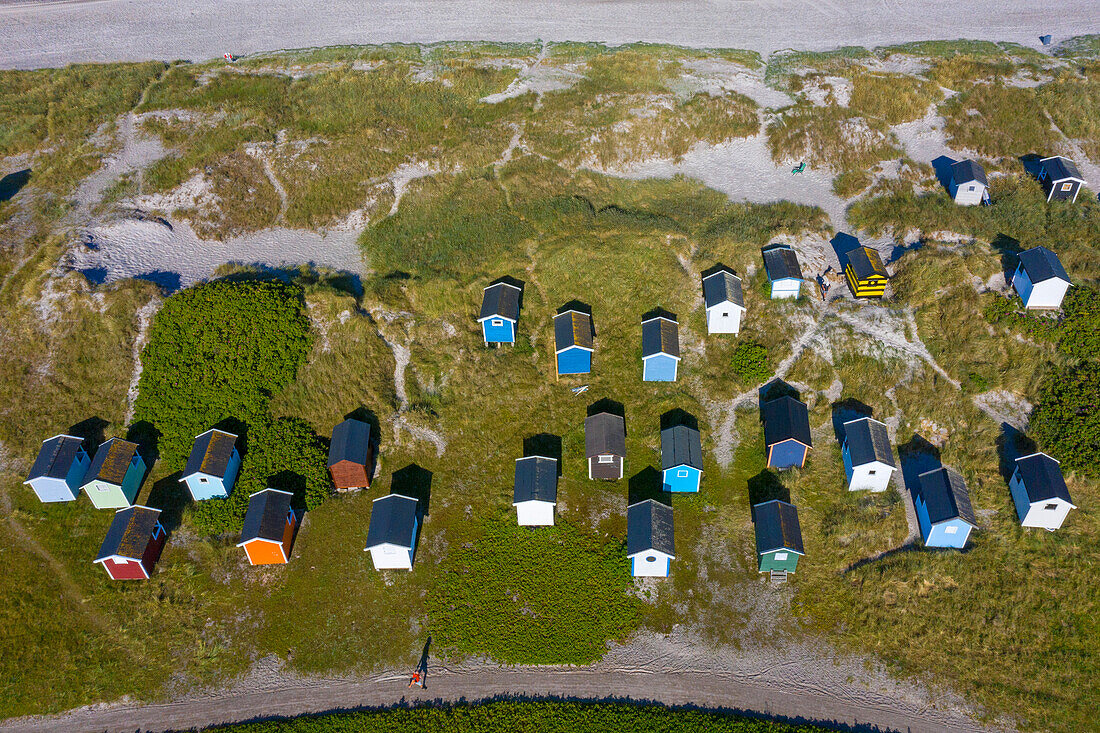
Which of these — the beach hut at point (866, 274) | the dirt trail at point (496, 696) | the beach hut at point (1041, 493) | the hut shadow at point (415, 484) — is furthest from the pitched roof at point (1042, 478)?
the hut shadow at point (415, 484)

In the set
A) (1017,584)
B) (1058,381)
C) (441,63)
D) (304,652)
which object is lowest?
(304,652)

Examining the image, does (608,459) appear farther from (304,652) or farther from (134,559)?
(134,559)

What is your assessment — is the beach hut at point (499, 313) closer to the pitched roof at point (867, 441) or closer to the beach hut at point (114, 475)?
the pitched roof at point (867, 441)

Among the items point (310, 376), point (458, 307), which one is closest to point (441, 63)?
point (458, 307)

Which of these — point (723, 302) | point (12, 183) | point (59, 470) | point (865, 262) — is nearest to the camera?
point (59, 470)

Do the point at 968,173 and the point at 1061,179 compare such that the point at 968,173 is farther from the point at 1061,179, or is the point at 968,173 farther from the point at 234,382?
the point at 234,382

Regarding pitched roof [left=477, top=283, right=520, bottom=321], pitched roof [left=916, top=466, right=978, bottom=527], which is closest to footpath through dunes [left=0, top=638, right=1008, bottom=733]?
pitched roof [left=916, top=466, right=978, bottom=527]

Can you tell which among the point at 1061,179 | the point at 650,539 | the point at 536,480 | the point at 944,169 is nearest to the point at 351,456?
the point at 536,480
